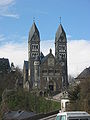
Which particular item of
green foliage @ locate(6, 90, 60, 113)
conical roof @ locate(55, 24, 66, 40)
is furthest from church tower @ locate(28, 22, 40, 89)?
green foliage @ locate(6, 90, 60, 113)

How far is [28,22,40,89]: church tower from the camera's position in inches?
4358

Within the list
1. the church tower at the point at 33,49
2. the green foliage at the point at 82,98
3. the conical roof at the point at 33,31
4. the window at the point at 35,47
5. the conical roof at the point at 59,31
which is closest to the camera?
the green foliage at the point at 82,98

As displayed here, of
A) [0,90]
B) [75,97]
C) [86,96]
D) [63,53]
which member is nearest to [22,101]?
[0,90]

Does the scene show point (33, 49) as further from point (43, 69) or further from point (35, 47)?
point (43, 69)

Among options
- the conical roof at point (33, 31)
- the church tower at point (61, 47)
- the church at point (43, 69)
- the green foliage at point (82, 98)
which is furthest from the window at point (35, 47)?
the green foliage at point (82, 98)

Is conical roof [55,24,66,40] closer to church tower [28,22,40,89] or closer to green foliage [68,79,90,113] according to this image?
church tower [28,22,40,89]

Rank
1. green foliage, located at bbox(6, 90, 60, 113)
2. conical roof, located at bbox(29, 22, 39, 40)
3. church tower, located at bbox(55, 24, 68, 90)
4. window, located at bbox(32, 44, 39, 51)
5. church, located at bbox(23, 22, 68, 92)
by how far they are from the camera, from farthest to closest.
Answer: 1. conical roof, located at bbox(29, 22, 39, 40)
2. window, located at bbox(32, 44, 39, 51)
3. church tower, located at bbox(55, 24, 68, 90)
4. church, located at bbox(23, 22, 68, 92)
5. green foliage, located at bbox(6, 90, 60, 113)

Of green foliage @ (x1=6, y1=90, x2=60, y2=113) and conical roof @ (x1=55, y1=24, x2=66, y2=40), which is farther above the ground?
conical roof @ (x1=55, y1=24, x2=66, y2=40)

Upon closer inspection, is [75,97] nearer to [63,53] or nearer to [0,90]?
[0,90]

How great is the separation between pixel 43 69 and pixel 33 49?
31.9ft

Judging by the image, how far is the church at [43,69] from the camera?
107688mm

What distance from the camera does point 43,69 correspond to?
109375 mm

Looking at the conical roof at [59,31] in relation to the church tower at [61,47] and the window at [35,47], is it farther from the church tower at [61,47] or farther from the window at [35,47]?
the window at [35,47]

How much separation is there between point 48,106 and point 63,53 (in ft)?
156
